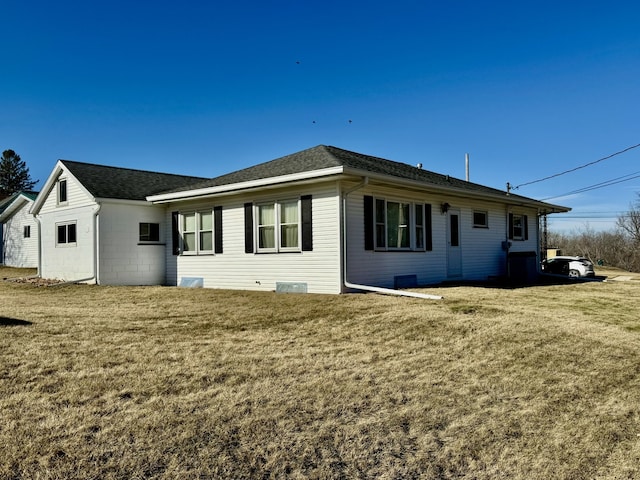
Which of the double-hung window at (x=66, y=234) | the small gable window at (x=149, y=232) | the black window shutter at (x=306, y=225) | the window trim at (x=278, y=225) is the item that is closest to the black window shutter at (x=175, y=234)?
the small gable window at (x=149, y=232)

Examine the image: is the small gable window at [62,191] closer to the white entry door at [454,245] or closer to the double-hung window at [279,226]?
the double-hung window at [279,226]

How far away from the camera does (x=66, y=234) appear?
16.9 metres

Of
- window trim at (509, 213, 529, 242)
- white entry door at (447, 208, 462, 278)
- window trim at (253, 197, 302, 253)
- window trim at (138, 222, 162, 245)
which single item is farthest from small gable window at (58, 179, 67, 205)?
window trim at (509, 213, 529, 242)

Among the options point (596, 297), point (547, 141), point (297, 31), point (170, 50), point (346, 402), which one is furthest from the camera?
point (547, 141)

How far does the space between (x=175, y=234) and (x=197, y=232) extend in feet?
3.47

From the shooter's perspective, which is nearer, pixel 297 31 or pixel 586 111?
pixel 297 31

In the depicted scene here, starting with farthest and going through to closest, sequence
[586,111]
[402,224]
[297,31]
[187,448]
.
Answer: [586,111], [297,31], [402,224], [187,448]

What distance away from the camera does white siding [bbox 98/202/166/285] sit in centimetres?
1504

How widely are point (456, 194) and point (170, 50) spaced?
10968 millimetres

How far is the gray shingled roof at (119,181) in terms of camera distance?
1545 cm

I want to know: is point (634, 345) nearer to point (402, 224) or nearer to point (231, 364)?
point (231, 364)

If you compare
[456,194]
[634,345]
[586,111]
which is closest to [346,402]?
[634,345]

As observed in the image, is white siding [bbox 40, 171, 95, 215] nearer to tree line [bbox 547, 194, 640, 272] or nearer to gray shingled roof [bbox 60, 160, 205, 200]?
gray shingled roof [bbox 60, 160, 205, 200]

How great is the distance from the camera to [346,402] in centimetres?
410
